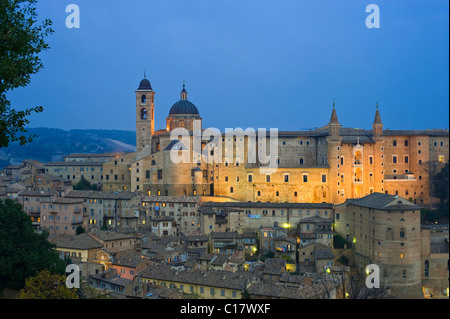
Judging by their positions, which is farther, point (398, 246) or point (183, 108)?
point (183, 108)

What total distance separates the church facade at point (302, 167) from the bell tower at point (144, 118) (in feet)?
8.57

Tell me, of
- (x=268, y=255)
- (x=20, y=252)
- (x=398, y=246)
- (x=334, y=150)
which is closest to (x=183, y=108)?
(x=334, y=150)

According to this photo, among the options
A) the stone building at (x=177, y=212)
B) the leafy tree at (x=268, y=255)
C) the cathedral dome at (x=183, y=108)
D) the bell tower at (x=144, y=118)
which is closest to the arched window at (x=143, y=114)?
the bell tower at (x=144, y=118)

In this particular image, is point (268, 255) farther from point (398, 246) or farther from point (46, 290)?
point (46, 290)

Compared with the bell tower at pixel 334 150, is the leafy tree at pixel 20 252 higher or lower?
lower

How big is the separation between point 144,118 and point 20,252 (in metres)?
32.9

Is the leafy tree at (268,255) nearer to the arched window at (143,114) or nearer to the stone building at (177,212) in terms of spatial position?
the stone building at (177,212)

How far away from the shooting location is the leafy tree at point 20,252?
65.4 feet

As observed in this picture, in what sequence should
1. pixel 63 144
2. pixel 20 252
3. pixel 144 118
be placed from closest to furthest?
pixel 20 252
pixel 144 118
pixel 63 144

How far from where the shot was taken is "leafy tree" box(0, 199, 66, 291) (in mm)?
19922

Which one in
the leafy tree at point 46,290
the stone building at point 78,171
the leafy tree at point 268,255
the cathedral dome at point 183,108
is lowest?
the leafy tree at point 268,255

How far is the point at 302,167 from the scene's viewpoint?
45.4 m

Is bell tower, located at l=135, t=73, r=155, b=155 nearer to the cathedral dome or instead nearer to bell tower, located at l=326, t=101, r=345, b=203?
the cathedral dome
